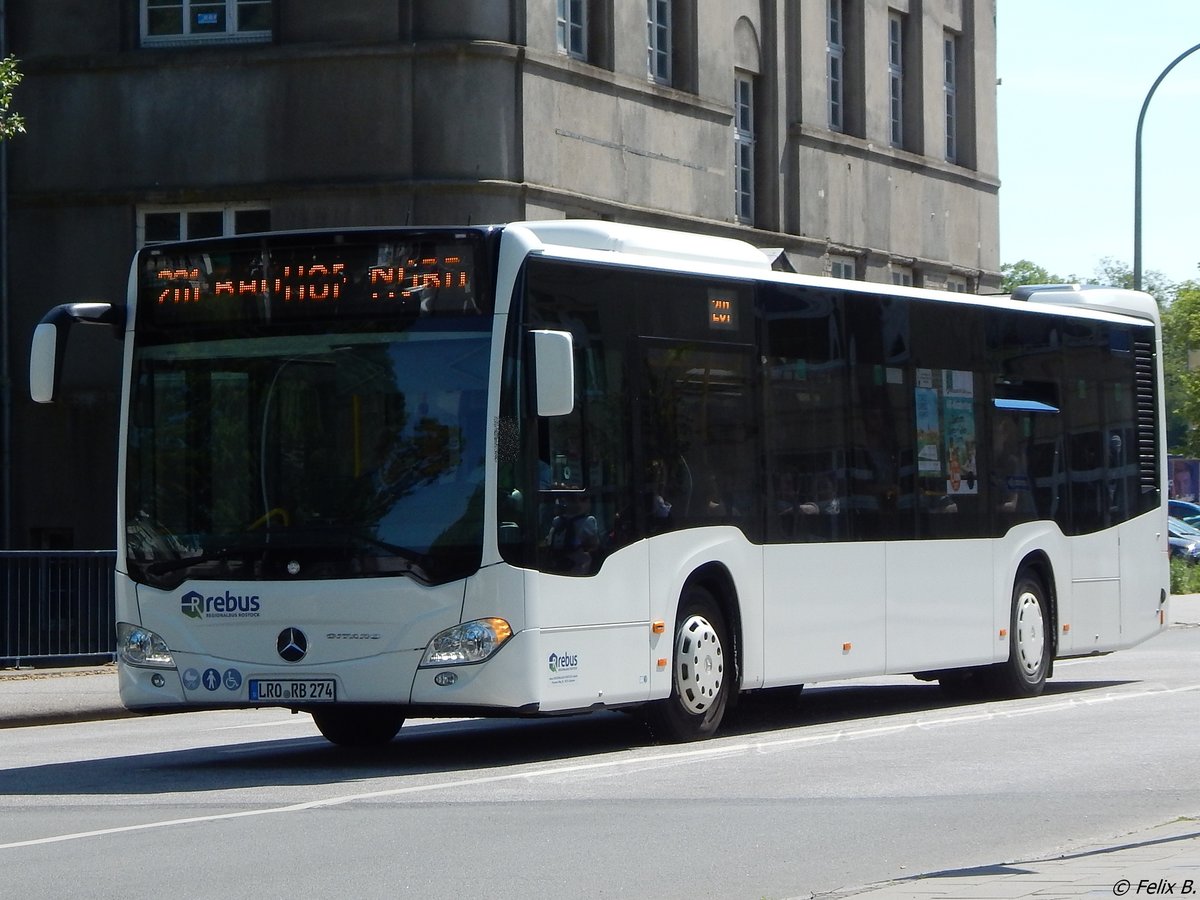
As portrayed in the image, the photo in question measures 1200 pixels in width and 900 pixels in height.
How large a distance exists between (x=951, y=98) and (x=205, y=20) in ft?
52.6

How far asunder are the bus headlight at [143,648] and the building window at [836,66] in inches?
936

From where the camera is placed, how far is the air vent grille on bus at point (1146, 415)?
19.8m

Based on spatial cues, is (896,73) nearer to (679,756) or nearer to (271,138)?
(271,138)

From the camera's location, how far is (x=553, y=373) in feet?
40.4

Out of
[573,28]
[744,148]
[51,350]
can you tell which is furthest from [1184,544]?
[51,350]

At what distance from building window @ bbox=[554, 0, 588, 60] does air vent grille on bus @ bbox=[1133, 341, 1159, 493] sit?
10.4 m

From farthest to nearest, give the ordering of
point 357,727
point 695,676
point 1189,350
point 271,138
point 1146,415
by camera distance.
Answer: point 1189,350
point 271,138
point 1146,415
point 357,727
point 695,676

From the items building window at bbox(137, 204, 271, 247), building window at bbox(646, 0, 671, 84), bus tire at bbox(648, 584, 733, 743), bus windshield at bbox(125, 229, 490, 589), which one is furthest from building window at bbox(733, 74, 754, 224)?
bus windshield at bbox(125, 229, 490, 589)

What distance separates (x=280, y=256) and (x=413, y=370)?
1.10 meters

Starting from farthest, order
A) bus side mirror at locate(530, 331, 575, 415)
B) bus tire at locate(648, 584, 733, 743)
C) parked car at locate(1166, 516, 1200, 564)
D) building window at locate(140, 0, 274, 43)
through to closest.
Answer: parked car at locate(1166, 516, 1200, 564), building window at locate(140, 0, 274, 43), bus tire at locate(648, 584, 733, 743), bus side mirror at locate(530, 331, 575, 415)

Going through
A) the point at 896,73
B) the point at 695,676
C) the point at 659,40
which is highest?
the point at 896,73

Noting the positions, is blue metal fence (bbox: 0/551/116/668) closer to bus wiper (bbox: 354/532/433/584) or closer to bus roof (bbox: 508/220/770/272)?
bus roof (bbox: 508/220/770/272)

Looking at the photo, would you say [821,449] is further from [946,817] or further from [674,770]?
[946,817]

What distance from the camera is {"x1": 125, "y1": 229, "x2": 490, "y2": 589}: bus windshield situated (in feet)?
40.8
